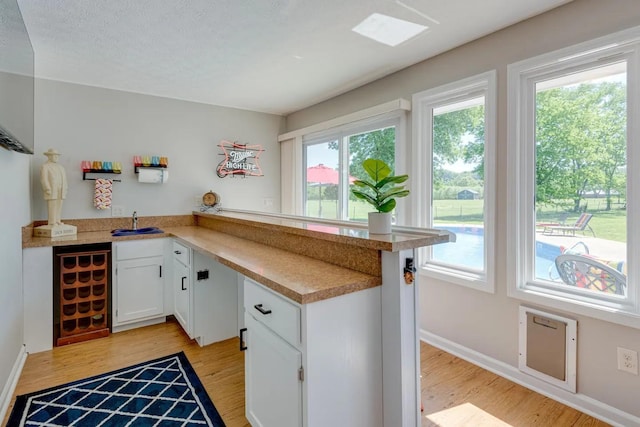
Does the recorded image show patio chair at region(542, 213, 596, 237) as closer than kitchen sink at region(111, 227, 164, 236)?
Yes

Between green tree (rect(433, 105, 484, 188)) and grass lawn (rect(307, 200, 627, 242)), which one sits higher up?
green tree (rect(433, 105, 484, 188))

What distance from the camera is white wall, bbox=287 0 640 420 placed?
177 centimetres

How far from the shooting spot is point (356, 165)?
3.67 meters

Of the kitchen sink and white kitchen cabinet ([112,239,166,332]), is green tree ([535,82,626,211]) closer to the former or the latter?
white kitchen cabinet ([112,239,166,332])

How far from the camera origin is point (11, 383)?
2.04 m

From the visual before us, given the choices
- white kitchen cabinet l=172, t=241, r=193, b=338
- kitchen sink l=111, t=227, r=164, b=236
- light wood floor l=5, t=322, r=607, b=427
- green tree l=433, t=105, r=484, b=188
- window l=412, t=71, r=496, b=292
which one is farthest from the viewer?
kitchen sink l=111, t=227, r=164, b=236

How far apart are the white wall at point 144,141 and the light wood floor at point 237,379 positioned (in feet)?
4.68

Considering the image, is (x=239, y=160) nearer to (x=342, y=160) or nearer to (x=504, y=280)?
(x=342, y=160)

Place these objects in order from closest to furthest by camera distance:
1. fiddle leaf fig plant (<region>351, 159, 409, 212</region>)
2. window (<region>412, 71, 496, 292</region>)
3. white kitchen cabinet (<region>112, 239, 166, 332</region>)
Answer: fiddle leaf fig plant (<region>351, 159, 409, 212</region>), window (<region>412, 71, 496, 292</region>), white kitchen cabinet (<region>112, 239, 166, 332</region>)

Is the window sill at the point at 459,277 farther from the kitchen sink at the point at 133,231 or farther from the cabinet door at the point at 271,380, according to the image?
the kitchen sink at the point at 133,231

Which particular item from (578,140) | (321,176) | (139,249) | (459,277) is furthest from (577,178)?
(139,249)

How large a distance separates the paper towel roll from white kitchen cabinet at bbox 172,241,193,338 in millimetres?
938

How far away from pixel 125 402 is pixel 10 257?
3.91 ft

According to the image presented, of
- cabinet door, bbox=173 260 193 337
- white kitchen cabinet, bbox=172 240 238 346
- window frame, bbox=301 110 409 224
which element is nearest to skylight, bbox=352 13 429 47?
window frame, bbox=301 110 409 224
